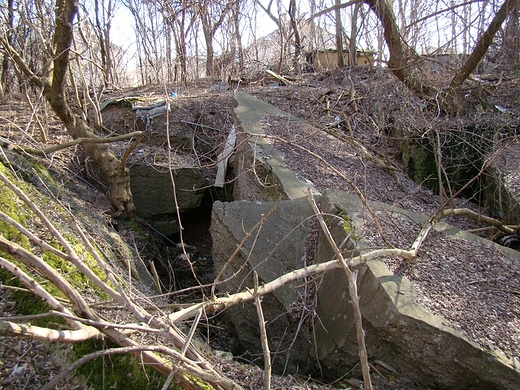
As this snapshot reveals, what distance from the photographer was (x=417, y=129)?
5801mm

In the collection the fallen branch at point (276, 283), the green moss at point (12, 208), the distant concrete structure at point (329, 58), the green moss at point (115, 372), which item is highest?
the distant concrete structure at point (329, 58)

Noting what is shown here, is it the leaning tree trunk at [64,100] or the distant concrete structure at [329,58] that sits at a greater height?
the distant concrete structure at [329,58]

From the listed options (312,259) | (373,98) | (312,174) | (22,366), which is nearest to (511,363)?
(312,259)

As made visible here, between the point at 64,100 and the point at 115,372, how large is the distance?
3171 millimetres

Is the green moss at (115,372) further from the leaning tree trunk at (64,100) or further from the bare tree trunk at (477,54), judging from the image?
the bare tree trunk at (477,54)

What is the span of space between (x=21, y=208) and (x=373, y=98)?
5483mm

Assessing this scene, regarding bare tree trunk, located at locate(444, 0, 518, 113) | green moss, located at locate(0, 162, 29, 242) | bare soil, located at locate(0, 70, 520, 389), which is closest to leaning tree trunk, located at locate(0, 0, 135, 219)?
bare soil, located at locate(0, 70, 520, 389)

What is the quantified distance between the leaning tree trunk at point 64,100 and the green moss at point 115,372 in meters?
2.69

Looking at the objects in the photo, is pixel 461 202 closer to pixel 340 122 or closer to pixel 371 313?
pixel 340 122

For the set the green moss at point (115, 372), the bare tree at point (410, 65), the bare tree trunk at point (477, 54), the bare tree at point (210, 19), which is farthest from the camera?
the bare tree at point (210, 19)

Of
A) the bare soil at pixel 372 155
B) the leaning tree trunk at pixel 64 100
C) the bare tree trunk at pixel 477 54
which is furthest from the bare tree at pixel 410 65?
the leaning tree trunk at pixel 64 100

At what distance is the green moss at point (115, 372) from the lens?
5.97ft

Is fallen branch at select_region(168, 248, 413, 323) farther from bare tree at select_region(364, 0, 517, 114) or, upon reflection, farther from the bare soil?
bare tree at select_region(364, 0, 517, 114)

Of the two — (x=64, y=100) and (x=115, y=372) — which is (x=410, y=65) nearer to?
(x=64, y=100)
